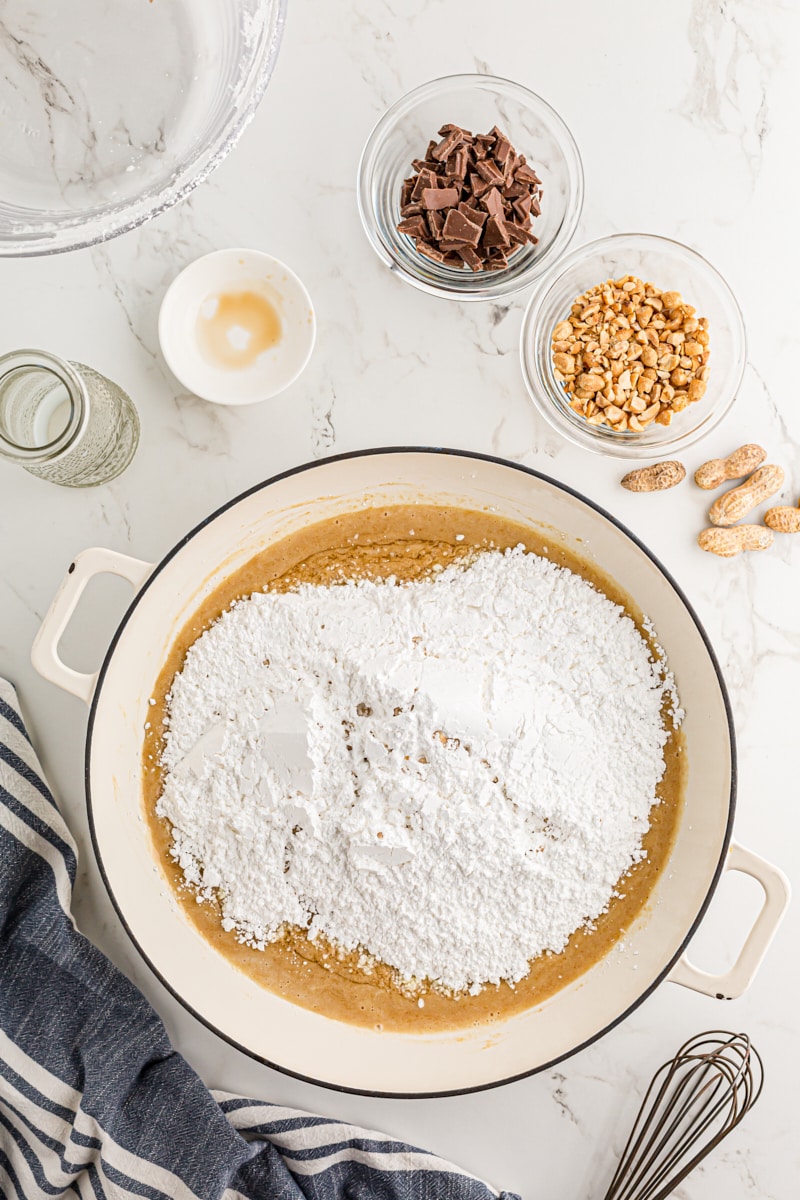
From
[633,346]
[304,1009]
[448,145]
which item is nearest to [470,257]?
[448,145]

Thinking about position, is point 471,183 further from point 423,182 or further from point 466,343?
point 466,343

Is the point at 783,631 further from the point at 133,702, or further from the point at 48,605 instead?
the point at 48,605

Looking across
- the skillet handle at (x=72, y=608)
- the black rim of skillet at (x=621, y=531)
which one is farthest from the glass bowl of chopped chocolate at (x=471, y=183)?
the skillet handle at (x=72, y=608)

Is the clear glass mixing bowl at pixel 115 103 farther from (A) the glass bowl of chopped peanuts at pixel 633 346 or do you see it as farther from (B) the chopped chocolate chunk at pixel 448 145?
(A) the glass bowl of chopped peanuts at pixel 633 346

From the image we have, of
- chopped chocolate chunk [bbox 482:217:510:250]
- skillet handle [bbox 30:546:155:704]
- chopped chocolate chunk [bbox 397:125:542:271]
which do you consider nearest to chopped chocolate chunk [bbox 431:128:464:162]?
chopped chocolate chunk [bbox 397:125:542:271]

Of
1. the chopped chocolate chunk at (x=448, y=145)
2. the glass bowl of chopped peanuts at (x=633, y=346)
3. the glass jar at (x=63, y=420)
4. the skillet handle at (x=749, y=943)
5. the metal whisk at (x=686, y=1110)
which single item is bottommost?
the metal whisk at (x=686, y=1110)

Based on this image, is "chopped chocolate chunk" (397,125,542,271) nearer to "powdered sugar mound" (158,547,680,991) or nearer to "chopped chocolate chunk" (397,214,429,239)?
"chopped chocolate chunk" (397,214,429,239)
